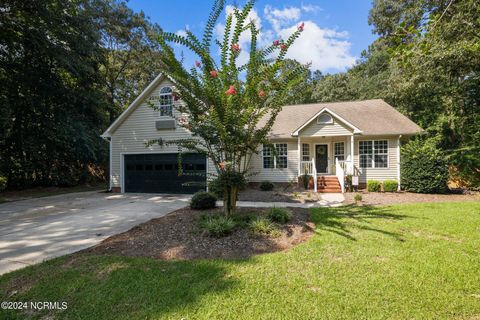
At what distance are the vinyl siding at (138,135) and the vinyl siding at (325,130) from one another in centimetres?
643

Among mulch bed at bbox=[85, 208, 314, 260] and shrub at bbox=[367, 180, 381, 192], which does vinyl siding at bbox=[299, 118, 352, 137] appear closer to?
shrub at bbox=[367, 180, 381, 192]

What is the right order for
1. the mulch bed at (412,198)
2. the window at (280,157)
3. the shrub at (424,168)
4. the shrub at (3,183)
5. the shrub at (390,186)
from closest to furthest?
the mulch bed at (412,198), the shrub at (424,168), the shrub at (390,186), the shrub at (3,183), the window at (280,157)

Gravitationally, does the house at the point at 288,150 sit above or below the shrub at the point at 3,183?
above

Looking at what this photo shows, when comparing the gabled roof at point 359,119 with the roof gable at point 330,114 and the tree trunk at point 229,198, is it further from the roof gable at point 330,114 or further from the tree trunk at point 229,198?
the tree trunk at point 229,198

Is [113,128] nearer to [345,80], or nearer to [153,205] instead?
[153,205]

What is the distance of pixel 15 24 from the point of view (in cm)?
1185

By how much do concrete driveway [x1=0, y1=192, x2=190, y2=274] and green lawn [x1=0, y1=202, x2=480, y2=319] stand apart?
3.07 feet

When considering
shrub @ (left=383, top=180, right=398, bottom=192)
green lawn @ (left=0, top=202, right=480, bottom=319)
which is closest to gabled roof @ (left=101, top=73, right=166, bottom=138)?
green lawn @ (left=0, top=202, right=480, bottom=319)

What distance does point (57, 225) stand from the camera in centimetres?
682

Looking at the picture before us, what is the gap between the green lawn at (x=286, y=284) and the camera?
2.84 m

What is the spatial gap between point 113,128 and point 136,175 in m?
3.03

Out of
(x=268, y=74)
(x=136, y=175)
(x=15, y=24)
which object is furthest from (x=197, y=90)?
(x=15, y=24)

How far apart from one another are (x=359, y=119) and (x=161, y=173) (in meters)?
11.9

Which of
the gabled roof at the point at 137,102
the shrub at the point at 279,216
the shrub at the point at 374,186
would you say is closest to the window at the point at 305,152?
the shrub at the point at 374,186
